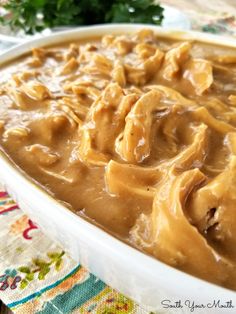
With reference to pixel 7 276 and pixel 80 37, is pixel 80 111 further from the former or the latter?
pixel 80 37

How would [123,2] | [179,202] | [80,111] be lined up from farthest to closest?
[123,2] < [80,111] < [179,202]

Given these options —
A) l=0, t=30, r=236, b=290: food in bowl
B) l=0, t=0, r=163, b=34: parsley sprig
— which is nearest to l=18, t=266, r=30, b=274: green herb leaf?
l=0, t=30, r=236, b=290: food in bowl

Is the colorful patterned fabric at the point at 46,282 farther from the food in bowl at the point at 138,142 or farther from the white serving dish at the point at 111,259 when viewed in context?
the food in bowl at the point at 138,142

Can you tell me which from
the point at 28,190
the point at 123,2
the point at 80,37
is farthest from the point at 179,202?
the point at 123,2

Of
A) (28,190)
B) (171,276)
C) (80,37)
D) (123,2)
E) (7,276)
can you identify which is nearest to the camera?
(171,276)

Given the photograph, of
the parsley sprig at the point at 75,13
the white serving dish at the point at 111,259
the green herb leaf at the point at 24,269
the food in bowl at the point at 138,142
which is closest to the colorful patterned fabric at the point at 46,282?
the green herb leaf at the point at 24,269

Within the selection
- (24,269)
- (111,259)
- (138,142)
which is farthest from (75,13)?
(111,259)
